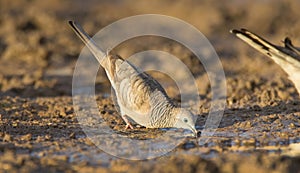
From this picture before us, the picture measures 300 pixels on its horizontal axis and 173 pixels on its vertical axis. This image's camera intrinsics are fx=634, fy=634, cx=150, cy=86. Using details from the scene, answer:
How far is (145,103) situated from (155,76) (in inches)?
188

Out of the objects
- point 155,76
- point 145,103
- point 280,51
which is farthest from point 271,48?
point 155,76

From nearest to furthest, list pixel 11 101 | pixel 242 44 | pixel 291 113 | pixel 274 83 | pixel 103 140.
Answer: pixel 103 140 → pixel 291 113 → pixel 11 101 → pixel 274 83 → pixel 242 44

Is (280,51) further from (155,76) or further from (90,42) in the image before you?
(155,76)

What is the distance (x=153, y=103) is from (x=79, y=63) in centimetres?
576

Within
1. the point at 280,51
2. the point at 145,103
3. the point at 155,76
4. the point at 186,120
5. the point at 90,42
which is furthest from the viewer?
the point at 155,76

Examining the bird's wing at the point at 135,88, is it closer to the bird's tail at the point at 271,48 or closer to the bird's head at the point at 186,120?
the bird's head at the point at 186,120

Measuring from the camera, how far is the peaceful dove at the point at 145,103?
747 cm

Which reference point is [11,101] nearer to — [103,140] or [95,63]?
[103,140]

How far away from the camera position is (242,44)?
1539 cm

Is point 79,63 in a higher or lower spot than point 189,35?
lower

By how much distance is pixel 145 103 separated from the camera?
24.9 ft

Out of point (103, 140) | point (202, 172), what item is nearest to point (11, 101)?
point (103, 140)

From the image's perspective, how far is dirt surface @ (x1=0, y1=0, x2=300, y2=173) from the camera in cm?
623

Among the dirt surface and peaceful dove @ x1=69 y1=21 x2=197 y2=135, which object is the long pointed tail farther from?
the dirt surface
